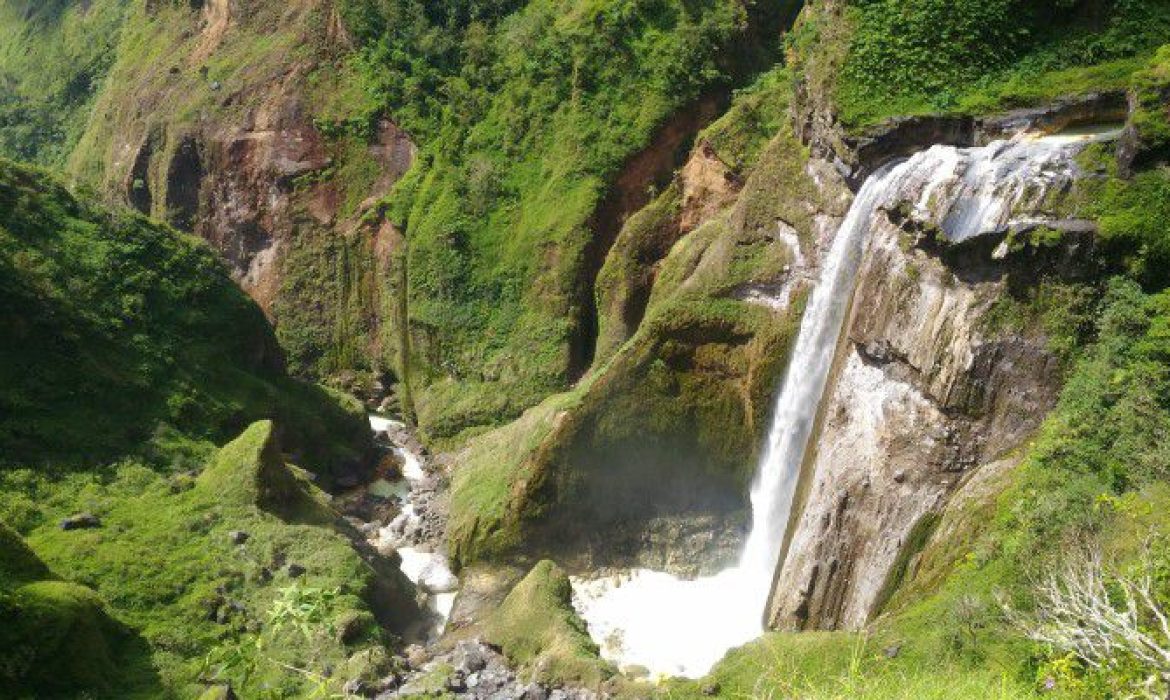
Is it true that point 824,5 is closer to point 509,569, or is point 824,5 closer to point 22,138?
point 509,569

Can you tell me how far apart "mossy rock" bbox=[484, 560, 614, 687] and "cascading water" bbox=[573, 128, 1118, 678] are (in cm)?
187

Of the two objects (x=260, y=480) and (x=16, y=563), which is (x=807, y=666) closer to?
(x=16, y=563)

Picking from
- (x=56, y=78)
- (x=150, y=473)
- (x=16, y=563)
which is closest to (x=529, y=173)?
(x=150, y=473)

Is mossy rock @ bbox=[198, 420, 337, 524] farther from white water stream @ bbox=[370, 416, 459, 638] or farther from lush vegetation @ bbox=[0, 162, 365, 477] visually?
white water stream @ bbox=[370, 416, 459, 638]

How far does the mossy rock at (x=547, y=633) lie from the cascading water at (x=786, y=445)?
1870 mm

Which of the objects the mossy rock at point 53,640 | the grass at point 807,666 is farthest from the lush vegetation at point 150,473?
the grass at point 807,666

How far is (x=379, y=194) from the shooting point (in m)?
36.5

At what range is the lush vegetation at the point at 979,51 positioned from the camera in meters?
17.3

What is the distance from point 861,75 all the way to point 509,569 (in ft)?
48.5

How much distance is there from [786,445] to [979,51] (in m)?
9.61

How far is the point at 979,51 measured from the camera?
1867 centimetres

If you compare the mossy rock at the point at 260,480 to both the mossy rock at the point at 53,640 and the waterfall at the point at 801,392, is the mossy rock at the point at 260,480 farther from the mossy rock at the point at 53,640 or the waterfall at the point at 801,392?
the waterfall at the point at 801,392

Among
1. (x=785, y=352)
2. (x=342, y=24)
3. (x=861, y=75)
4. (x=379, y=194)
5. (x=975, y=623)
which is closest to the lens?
(x=975, y=623)

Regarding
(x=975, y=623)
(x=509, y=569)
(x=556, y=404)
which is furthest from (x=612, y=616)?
(x=975, y=623)
